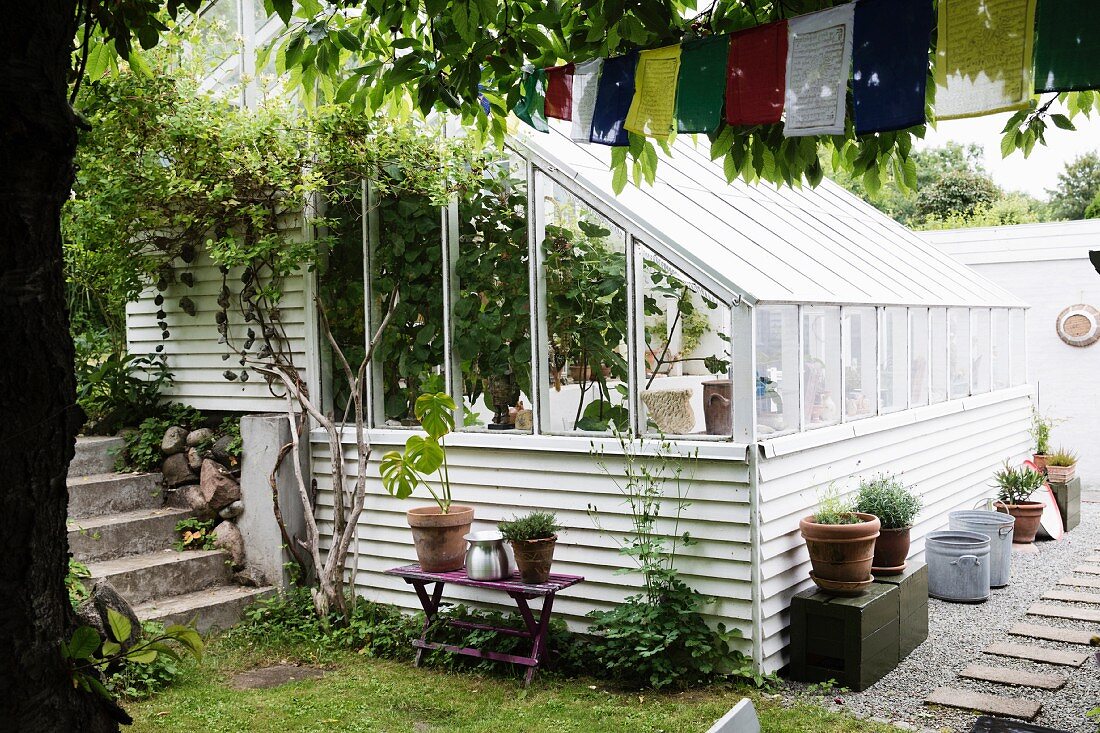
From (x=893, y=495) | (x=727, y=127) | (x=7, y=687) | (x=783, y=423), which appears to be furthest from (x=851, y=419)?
(x=7, y=687)

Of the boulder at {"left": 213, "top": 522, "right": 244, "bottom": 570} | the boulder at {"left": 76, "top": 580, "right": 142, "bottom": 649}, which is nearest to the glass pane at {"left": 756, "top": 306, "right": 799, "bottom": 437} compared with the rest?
the boulder at {"left": 76, "top": 580, "right": 142, "bottom": 649}

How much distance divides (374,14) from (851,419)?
396 centimetres

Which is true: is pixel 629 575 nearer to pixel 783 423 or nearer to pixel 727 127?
pixel 783 423

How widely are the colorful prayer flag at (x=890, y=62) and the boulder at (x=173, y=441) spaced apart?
5397 millimetres

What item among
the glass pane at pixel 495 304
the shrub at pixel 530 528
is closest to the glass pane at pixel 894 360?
the glass pane at pixel 495 304

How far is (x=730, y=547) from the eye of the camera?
511 centimetres

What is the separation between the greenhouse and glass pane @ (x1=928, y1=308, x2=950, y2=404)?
30 cm

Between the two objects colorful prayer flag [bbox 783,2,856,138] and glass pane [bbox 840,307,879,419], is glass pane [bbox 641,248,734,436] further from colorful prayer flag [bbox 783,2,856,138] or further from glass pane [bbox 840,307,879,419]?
colorful prayer flag [bbox 783,2,856,138]

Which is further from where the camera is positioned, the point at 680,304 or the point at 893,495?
the point at 893,495

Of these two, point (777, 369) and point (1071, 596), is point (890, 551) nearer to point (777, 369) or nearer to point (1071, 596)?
point (777, 369)

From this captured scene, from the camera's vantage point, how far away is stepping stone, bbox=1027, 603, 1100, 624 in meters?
6.34

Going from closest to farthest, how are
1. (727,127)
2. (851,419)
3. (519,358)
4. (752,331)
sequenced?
(727,127) → (752,331) → (519,358) → (851,419)

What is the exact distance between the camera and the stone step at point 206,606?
581cm

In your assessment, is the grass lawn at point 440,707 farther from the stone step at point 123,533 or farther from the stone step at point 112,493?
the stone step at point 112,493
